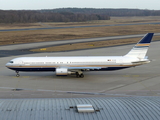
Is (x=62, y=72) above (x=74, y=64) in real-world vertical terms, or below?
below

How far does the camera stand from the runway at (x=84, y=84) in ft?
117

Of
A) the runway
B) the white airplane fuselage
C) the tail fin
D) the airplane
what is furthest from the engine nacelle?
the tail fin

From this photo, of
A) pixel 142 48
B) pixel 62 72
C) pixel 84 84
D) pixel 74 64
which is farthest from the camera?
pixel 142 48

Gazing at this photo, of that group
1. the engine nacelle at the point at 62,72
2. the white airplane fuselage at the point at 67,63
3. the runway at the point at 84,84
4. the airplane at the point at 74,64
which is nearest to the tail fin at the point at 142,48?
the airplane at the point at 74,64

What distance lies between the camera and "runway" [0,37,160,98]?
3581 cm

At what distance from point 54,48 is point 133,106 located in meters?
64.6

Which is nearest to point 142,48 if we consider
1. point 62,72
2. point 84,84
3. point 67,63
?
point 84,84

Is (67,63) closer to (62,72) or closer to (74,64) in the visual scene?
(74,64)

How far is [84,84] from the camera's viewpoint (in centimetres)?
4075

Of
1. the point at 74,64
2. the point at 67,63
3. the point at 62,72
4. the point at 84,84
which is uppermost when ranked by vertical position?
the point at 67,63

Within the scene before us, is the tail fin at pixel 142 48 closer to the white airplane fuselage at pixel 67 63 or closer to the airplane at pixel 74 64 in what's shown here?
the airplane at pixel 74 64

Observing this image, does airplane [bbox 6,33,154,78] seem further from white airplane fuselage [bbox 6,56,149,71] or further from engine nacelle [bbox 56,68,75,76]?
engine nacelle [bbox 56,68,75,76]

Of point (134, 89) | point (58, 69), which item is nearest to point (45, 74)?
point (58, 69)

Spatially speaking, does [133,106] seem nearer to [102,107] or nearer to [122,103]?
[122,103]
